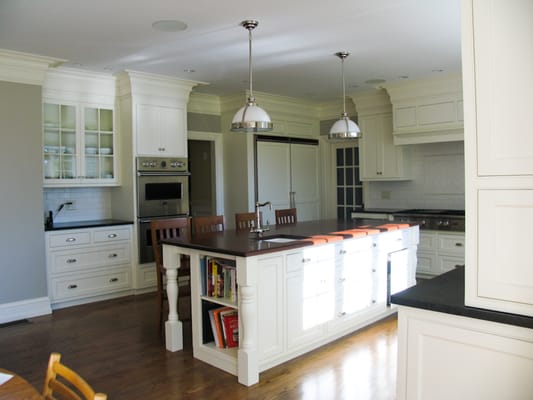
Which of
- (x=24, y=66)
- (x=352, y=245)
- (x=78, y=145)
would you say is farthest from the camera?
(x=78, y=145)

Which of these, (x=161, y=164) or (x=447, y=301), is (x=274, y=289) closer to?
(x=447, y=301)

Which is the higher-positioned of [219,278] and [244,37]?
[244,37]

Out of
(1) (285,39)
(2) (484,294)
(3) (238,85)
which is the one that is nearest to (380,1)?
(1) (285,39)

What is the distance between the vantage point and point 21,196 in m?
4.63

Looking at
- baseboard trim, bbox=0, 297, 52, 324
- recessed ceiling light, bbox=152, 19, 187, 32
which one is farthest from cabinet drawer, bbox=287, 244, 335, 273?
baseboard trim, bbox=0, 297, 52, 324

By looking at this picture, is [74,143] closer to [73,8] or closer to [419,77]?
[73,8]

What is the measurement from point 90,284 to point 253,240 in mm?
2586

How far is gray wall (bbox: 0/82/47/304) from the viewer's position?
452 centimetres

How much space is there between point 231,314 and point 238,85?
3.55 meters

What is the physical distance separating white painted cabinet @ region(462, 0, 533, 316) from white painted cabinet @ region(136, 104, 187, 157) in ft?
14.6

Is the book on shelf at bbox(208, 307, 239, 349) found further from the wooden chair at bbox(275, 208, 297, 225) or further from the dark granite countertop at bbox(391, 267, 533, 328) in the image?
the wooden chair at bbox(275, 208, 297, 225)

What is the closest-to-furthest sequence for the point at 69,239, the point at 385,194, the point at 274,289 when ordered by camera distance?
the point at 274,289, the point at 69,239, the point at 385,194

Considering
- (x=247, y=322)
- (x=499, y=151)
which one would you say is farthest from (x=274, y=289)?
(x=499, y=151)

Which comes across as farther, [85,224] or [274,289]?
[85,224]
